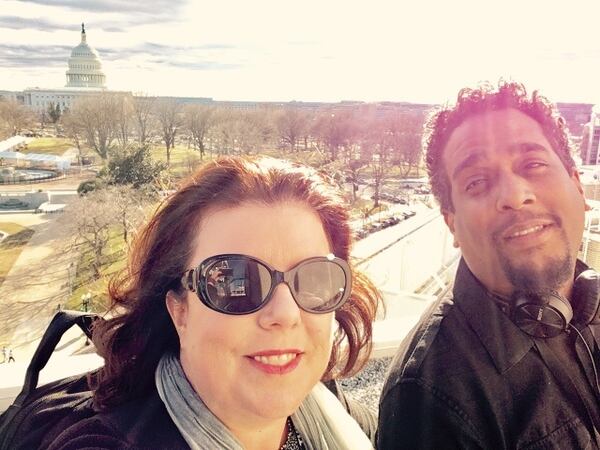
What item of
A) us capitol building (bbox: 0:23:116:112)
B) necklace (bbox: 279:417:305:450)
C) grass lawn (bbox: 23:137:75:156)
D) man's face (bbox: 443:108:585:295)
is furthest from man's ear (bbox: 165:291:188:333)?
us capitol building (bbox: 0:23:116:112)

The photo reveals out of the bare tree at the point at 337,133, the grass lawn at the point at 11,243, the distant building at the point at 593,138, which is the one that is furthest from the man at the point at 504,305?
the bare tree at the point at 337,133

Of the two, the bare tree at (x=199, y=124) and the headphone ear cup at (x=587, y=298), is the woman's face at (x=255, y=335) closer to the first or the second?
the headphone ear cup at (x=587, y=298)

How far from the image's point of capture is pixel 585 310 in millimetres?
1633

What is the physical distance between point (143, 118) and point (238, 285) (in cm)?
3468

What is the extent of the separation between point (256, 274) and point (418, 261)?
6708 mm

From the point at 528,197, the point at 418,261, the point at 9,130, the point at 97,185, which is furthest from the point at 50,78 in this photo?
the point at 528,197

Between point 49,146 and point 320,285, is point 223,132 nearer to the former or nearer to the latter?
point 49,146

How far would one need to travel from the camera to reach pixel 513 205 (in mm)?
1609

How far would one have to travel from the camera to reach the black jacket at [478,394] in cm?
140

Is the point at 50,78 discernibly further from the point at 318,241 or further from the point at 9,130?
the point at 318,241

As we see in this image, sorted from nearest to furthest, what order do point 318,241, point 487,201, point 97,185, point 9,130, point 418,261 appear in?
point 318,241 → point 487,201 → point 418,261 → point 97,185 → point 9,130

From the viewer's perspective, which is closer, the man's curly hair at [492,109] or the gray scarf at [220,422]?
the gray scarf at [220,422]

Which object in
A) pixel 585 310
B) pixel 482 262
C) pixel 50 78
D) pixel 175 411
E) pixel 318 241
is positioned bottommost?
pixel 175 411

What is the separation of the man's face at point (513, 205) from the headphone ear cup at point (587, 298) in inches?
1.5
